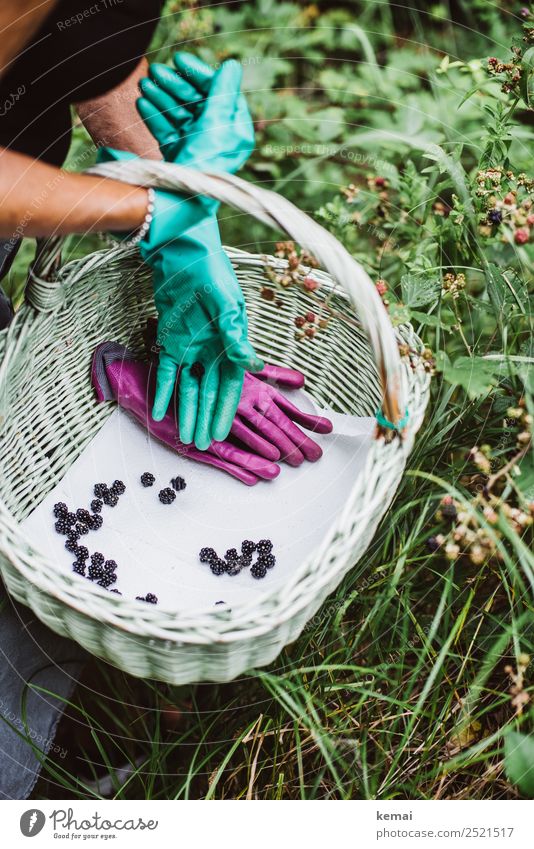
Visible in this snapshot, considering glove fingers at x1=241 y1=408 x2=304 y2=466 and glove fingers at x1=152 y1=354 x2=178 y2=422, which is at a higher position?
glove fingers at x1=152 y1=354 x2=178 y2=422

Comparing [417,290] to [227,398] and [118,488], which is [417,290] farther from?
[118,488]

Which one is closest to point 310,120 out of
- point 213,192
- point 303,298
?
point 303,298

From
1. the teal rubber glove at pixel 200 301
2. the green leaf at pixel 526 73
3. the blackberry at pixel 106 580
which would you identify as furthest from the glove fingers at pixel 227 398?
the green leaf at pixel 526 73

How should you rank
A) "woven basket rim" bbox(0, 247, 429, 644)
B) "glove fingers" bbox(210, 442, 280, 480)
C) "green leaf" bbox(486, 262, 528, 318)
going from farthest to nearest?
"glove fingers" bbox(210, 442, 280, 480), "green leaf" bbox(486, 262, 528, 318), "woven basket rim" bbox(0, 247, 429, 644)

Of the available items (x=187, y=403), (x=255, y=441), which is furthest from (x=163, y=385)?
(x=255, y=441)

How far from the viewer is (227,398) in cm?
90

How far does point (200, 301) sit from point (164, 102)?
0.73 ft

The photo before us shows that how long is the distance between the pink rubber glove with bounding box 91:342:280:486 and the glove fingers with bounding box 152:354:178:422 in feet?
0.17

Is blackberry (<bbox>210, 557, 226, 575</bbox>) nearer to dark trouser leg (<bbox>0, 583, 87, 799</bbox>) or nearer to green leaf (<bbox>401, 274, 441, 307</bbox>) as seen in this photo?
dark trouser leg (<bbox>0, 583, 87, 799</bbox>)

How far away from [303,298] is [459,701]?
21.1 inches

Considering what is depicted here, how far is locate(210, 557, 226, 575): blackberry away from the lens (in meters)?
0.88

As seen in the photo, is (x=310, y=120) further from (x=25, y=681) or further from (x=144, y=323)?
(x=25, y=681)

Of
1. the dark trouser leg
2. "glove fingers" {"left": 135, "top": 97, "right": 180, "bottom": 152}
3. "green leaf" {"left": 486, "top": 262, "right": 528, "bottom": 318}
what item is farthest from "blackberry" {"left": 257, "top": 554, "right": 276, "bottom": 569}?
"glove fingers" {"left": 135, "top": 97, "right": 180, "bottom": 152}

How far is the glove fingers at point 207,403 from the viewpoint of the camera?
895mm
